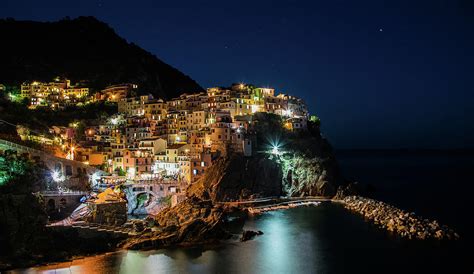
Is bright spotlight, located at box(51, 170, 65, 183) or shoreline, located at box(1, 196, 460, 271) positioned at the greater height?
bright spotlight, located at box(51, 170, 65, 183)

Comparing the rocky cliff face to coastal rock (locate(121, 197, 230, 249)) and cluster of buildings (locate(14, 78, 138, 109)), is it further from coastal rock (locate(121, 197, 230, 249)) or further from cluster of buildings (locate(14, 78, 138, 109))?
cluster of buildings (locate(14, 78, 138, 109))

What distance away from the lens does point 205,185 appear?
4494cm

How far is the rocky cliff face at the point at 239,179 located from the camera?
44938 millimetres

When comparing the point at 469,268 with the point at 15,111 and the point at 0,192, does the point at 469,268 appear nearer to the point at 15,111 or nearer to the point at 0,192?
the point at 0,192

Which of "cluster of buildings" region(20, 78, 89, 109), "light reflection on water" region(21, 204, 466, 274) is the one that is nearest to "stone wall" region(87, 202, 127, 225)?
"light reflection on water" region(21, 204, 466, 274)

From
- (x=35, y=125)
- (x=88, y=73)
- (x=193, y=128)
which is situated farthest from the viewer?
(x=88, y=73)

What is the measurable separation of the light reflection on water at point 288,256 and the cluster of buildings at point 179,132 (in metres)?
13.9

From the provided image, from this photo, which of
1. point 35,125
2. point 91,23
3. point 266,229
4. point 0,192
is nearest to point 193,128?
point 35,125

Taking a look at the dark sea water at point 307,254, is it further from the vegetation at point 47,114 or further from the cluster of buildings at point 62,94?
the cluster of buildings at point 62,94

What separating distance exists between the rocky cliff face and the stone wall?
9.22 metres

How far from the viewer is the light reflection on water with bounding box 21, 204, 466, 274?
89.8 ft

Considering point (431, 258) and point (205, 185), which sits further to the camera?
point (205, 185)

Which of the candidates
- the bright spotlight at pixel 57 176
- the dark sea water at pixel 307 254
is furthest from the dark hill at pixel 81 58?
the dark sea water at pixel 307 254

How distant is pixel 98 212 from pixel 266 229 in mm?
13388
